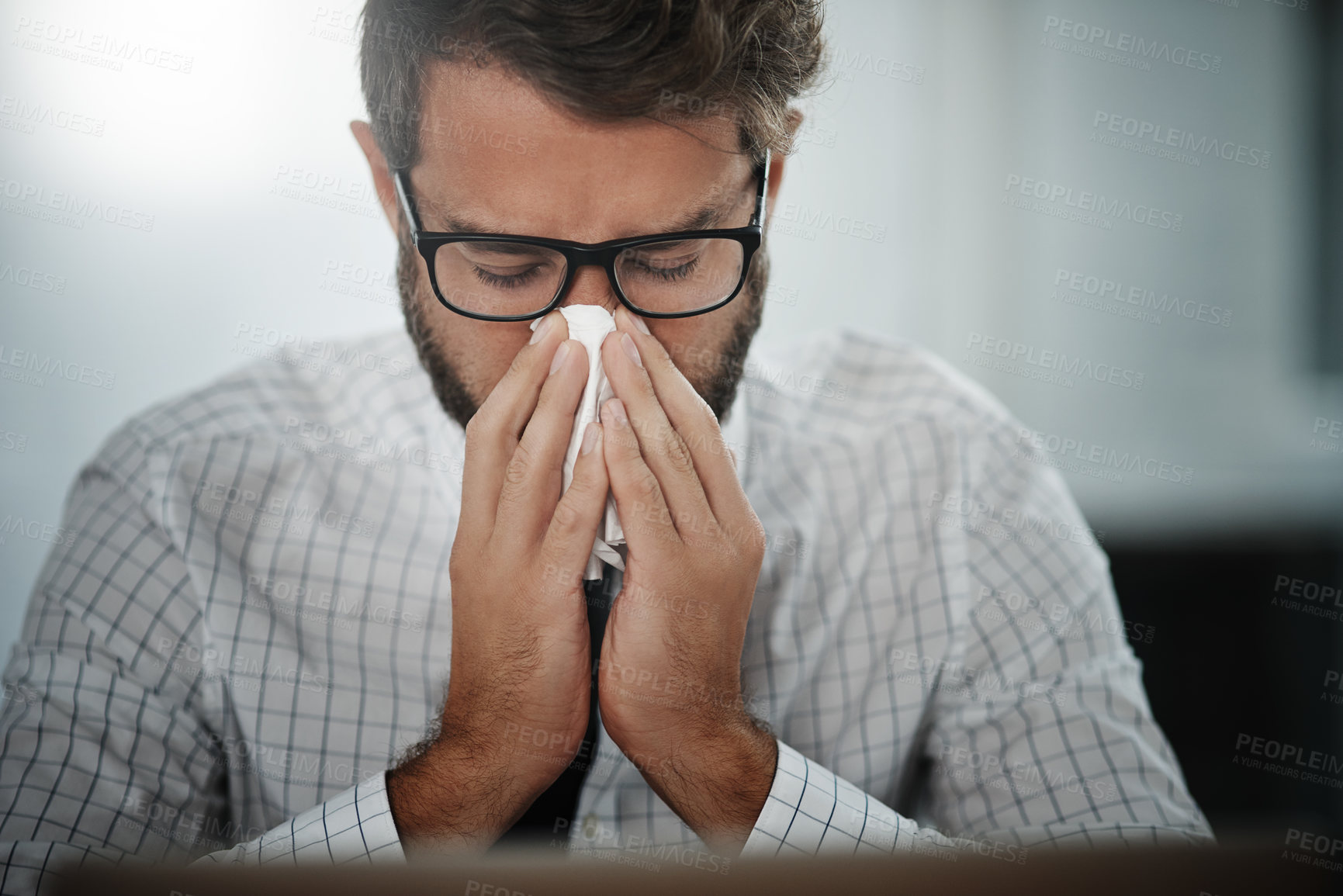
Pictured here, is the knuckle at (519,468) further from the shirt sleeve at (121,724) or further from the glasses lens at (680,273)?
the shirt sleeve at (121,724)

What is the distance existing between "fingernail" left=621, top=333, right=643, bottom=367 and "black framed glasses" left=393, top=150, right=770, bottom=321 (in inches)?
2.8

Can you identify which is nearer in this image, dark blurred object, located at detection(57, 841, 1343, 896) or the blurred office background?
dark blurred object, located at detection(57, 841, 1343, 896)

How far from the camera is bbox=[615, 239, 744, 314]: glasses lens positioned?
3.23ft

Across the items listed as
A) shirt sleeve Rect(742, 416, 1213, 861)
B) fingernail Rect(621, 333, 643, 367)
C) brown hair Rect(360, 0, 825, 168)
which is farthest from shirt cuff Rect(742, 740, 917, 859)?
brown hair Rect(360, 0, 825, 168)

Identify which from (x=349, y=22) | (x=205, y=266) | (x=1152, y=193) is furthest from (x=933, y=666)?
(x=1152, y=193)

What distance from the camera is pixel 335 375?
1335 mm

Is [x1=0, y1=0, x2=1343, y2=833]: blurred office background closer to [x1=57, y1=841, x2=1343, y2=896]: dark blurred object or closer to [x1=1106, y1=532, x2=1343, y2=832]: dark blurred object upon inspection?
[x1=1106, y1=532, x2=1343, y2=832]: dark blurred object

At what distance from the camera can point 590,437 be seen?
2.89 feet

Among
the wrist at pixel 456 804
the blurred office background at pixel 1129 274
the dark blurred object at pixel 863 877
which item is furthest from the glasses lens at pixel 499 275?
the blurred office background at pixel 1129 274

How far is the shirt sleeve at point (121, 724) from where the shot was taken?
0.88 m

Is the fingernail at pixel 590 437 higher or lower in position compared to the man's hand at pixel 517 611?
higher

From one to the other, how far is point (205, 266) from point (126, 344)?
0.67ft

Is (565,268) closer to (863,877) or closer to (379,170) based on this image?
(379,170)

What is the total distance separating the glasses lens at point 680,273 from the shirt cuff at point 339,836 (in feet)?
1.93
